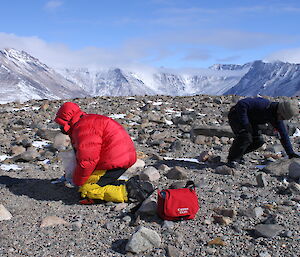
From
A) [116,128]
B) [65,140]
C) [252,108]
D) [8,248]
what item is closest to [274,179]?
[252,108]

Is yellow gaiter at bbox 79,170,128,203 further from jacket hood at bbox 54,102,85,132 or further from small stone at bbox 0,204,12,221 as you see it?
small stone at bbox 0,204,12,221

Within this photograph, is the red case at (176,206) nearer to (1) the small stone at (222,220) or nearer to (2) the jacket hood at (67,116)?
(1) the small stone at (222,220)

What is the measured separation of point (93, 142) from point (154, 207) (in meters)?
1.25

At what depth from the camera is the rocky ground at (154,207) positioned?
413 cm

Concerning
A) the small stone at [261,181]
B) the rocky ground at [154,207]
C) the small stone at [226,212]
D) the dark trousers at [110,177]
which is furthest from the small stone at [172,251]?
the small stone at [261,181]

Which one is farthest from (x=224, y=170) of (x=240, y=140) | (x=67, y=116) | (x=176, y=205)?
(x=67, y=116)

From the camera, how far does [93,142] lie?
17.7 ft

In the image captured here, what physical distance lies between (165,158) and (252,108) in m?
2.07

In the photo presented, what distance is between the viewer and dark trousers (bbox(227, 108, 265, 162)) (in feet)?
23.9

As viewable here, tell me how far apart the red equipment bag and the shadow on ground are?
4.80 feet

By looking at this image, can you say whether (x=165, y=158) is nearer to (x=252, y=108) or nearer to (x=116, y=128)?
(x=252, y=108)

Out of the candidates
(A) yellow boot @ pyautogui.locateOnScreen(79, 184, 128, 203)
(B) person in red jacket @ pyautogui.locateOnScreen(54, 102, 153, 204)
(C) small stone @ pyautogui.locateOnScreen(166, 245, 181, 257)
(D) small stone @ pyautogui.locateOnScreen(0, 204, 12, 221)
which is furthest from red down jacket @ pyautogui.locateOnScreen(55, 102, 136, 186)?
(C) small stone @ pyautogui.locateOnScreen(166, 245, 181, 257)

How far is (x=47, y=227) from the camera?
4668mm

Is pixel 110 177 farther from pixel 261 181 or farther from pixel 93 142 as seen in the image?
pixel 261 181
